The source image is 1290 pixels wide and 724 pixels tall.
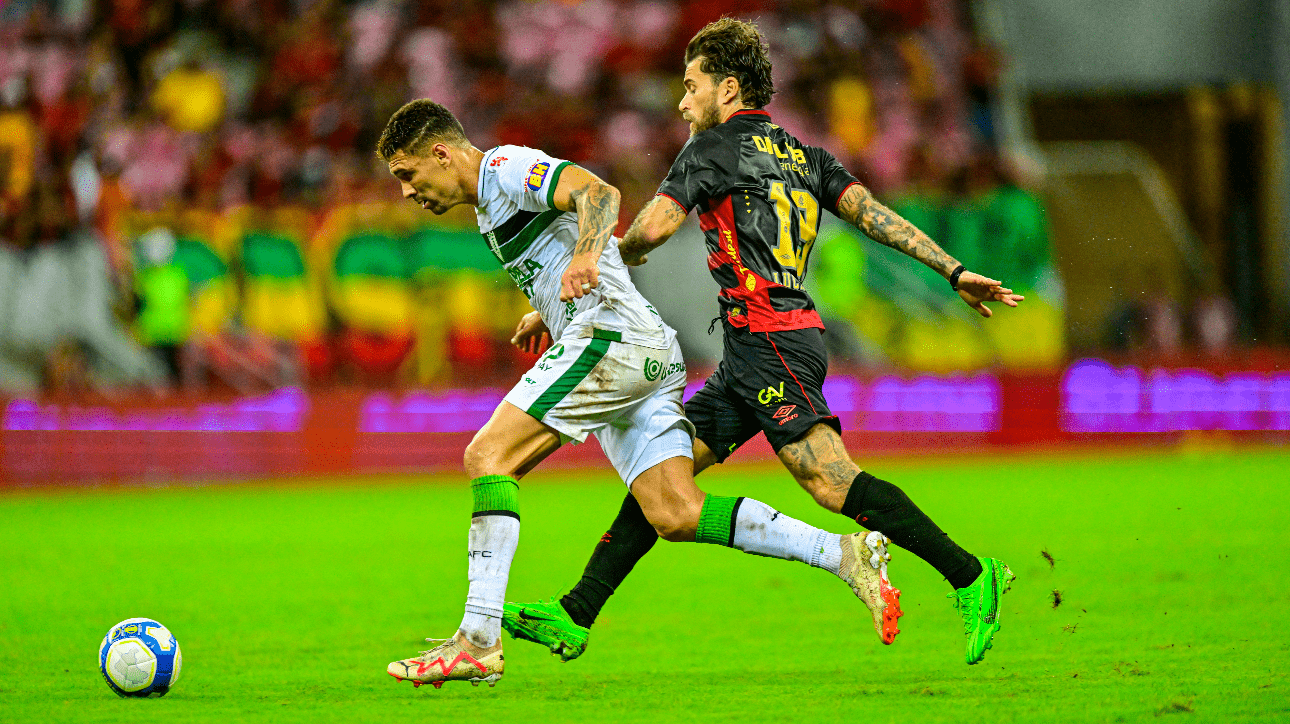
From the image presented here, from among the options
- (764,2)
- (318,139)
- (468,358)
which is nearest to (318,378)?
(468,358)

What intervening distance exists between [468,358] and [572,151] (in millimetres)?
2850

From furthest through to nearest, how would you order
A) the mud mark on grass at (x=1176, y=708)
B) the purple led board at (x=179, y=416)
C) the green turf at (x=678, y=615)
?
the purple led board at (x=179, y=416), the green turf at (x=678, y=615), the mud mark on grass at (x=1176, y=708)

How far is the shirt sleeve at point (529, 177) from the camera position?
197 inches

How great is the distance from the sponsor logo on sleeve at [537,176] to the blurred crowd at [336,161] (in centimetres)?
1059

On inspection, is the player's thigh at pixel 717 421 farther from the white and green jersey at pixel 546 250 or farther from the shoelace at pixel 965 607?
the shoelace at pixel 965 607

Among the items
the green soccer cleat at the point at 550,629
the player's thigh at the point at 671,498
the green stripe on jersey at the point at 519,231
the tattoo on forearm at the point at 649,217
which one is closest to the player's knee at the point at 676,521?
the player's thigh at the point at 671,498

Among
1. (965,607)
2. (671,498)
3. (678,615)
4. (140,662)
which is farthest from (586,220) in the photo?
(678,615)

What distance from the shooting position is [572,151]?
1686cm

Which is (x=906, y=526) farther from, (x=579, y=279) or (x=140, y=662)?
(x=140, y=662)

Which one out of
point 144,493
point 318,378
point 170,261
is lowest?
point 144,493

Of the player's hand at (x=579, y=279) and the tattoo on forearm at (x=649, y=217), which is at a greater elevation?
the tattoo on forearm at (x=649, y=217)

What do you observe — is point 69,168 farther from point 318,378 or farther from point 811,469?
point 811,469

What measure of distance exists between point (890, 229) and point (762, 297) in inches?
20.9

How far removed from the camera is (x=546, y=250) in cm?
528
